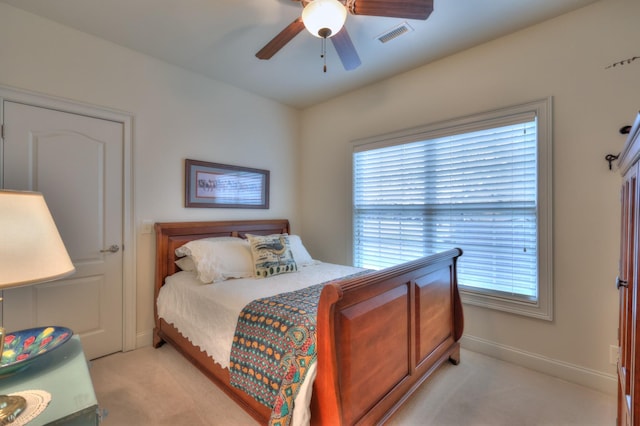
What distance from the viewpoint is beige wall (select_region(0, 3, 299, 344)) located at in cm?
220

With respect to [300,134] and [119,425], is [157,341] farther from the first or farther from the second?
[300,134]

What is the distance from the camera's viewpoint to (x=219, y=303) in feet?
6.48

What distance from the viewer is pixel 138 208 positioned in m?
2.70

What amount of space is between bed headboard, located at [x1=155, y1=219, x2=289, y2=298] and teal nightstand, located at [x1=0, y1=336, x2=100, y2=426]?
1528mm

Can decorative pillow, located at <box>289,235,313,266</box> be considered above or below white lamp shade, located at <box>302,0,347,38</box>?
below

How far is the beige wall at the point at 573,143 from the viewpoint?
2.03 m

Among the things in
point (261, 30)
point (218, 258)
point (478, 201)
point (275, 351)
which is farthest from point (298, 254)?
point (261, 30)

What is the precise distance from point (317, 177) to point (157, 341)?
8.52ft

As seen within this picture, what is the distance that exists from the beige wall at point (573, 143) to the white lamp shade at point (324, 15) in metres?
1.71

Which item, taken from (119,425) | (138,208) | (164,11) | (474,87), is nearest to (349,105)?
(474,87)

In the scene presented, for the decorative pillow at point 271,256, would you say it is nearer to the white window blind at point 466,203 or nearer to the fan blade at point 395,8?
the white window blind at point 466,203

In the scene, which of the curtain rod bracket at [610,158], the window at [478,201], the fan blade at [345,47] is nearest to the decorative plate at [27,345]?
the fan blade at [345,47]

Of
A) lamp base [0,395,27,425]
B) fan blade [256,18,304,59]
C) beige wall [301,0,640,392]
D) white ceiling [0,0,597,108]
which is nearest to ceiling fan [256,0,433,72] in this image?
fan blade [256,18,304,59]

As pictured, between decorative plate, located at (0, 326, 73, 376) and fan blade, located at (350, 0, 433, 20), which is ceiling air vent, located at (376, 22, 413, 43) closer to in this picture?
fan blade, located at (350, 0, 433, 20)
